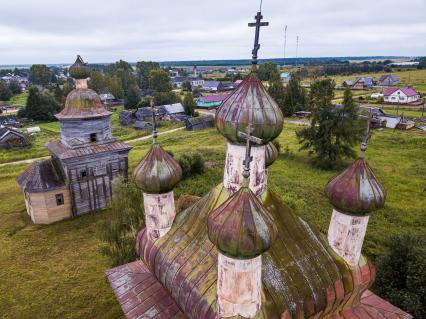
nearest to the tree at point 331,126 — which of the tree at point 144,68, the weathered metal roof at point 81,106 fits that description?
the weathered metal roof at point 81,106

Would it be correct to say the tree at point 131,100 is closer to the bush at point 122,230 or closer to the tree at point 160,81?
the tree at point 160,81

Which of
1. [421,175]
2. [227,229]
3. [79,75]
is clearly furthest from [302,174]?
[227,229]

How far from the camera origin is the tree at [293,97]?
56109mm

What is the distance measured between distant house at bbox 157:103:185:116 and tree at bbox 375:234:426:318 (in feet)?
175

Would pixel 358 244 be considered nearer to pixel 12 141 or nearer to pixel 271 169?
pixel 271 169

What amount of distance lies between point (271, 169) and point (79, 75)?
1894 centimetres

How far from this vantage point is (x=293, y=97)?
5822 centimetres

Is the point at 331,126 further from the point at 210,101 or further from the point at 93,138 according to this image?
the point at 210,101

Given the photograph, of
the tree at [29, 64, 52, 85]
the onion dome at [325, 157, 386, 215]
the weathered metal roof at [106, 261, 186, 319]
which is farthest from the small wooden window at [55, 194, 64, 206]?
the tree at [29, 64, 52, 85]

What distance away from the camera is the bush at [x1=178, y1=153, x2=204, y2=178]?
26.2 metres

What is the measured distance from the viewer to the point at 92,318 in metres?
12.4

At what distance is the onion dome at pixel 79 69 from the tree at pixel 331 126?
20908 millimetres

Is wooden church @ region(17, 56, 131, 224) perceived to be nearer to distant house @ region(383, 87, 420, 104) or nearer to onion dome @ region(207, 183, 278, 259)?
onion dome @ region(207, 183, 278, 259)

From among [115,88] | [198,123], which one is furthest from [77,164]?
[115,88]
